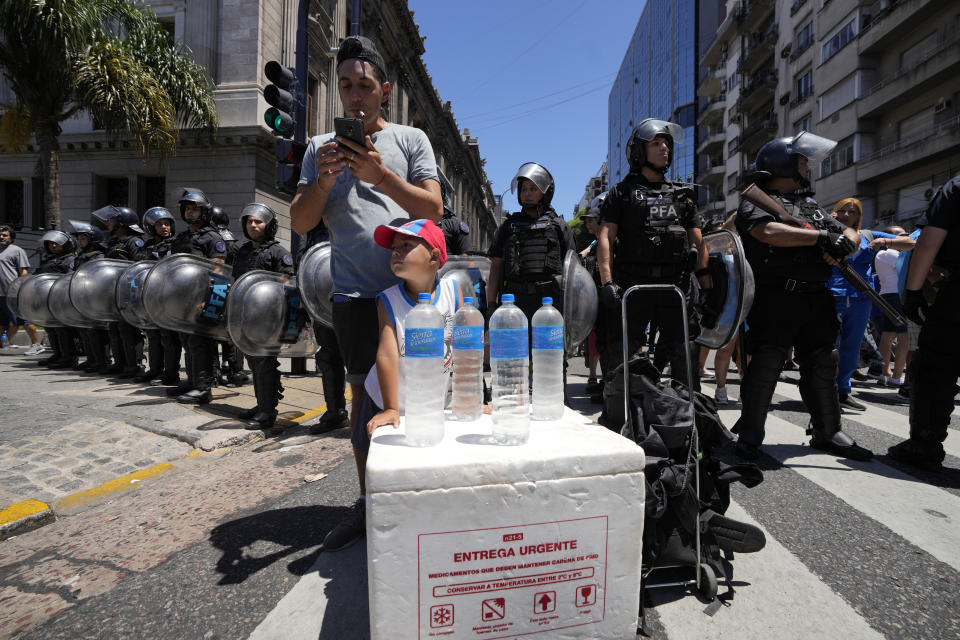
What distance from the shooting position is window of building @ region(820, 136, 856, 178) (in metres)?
26.1

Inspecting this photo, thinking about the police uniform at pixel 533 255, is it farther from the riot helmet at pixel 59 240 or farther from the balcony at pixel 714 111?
the balcony at pixel 714 111

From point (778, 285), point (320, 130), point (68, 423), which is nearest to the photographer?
point (778, 285)

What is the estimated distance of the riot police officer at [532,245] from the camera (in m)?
4.49

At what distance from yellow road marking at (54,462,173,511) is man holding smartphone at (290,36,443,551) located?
180 cm

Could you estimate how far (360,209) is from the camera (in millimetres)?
2270

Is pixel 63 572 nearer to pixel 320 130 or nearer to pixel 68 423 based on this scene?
pixel 68 423

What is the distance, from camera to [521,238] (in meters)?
4.55

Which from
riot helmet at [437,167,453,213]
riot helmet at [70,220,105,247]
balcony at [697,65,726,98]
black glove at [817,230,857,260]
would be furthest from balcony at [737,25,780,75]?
riot helmet at [70,220,105,247]

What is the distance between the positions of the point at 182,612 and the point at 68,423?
136 inches

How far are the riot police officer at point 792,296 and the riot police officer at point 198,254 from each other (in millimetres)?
5133

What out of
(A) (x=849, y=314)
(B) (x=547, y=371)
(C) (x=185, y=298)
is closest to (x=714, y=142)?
(A) (x=849, y=314)

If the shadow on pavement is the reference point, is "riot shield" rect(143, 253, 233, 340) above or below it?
above

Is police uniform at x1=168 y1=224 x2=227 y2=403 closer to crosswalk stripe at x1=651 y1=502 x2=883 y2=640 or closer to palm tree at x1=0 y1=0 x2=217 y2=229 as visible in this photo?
crosswalk stripe at x1=651 y1=502 x2=883 y2=640

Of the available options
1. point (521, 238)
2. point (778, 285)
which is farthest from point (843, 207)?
point (521, 238)
